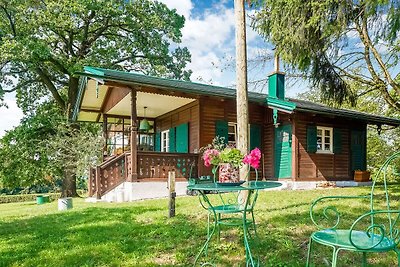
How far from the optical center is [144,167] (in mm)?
9414

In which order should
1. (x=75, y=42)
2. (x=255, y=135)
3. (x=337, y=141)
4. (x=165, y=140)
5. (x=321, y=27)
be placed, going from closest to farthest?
(x=321, y=27) < (x=255, y=135) < (x=337, y=141) < (x=165, y=140) < (x=75, y=42)

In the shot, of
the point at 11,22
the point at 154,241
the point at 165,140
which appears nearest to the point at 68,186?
the point at 165,140

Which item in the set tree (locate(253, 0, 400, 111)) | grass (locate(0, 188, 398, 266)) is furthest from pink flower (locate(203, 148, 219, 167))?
tree (locate(253, 0, 400, 111))

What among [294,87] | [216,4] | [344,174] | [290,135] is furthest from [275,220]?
[216,4]

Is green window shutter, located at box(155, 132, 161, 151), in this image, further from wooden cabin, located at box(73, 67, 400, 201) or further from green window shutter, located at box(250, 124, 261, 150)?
green window shutter, located at box(250, 124, 261, 150)

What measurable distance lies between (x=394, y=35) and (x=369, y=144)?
64.3 ft

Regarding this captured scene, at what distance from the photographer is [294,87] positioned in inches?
462

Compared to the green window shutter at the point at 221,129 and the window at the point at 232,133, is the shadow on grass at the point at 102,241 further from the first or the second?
the window at the point at 232,133

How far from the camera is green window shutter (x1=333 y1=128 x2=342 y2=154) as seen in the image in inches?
485

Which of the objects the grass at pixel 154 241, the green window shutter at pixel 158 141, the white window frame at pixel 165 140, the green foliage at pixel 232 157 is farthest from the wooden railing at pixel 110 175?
the green foliage at pixel 232 157

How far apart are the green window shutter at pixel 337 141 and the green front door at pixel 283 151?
7.52 feet

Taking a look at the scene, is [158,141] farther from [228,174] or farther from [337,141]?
[228,174]

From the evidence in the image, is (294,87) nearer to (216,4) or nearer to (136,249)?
(216,4)

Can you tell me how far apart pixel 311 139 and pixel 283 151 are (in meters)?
1.13
